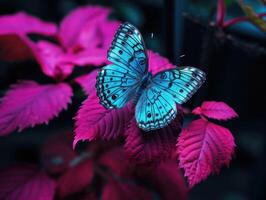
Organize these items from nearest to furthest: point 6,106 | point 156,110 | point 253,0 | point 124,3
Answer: point 156,110 < point 6,106 < point 253,0 < point 124,3

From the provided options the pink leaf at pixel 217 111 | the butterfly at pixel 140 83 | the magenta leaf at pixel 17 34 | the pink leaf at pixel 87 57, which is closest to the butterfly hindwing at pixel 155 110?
the butterfly at pixel 140 83

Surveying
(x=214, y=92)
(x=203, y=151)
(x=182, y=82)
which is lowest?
(x=214, y=92)

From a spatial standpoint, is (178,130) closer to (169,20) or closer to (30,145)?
(169,20)

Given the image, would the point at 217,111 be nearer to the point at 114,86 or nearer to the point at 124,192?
the point at 114,86

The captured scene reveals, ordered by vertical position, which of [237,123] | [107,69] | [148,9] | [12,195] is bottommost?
[237,123]

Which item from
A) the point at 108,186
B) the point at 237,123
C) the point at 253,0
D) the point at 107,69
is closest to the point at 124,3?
the point at 253,0

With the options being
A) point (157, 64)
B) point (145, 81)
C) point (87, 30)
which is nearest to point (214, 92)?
point (87, 30)
